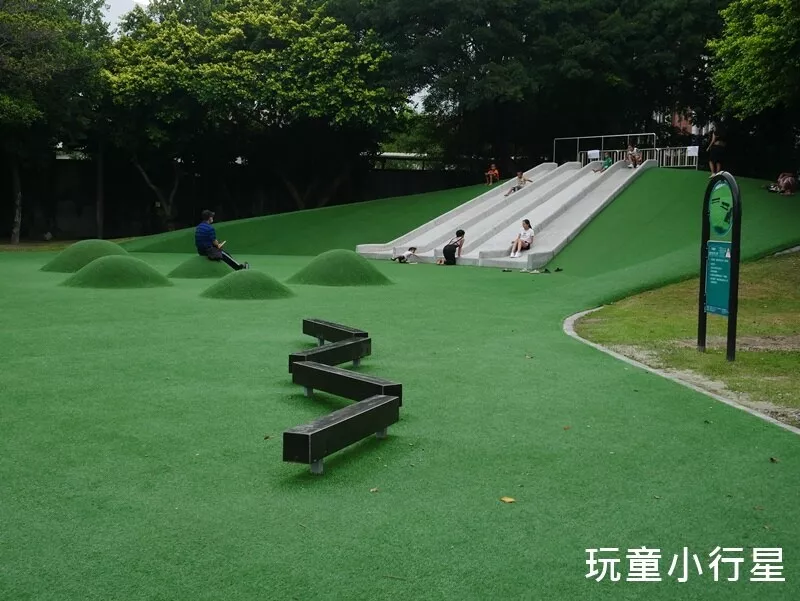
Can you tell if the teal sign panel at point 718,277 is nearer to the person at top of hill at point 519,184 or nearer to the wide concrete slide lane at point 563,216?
the wide concrete slide lane at point 563,216

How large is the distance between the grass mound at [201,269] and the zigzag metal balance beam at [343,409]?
9108 millimetres

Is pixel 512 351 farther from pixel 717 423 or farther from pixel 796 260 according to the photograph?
pixel 796 260

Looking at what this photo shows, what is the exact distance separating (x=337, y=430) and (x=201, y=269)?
12753 mm

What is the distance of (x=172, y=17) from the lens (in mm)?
33438

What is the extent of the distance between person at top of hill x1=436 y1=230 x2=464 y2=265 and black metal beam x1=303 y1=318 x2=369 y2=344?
12.4 metres

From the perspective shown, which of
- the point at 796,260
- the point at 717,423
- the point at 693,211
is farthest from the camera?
the point at 693,211

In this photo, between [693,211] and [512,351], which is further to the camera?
[693,211]

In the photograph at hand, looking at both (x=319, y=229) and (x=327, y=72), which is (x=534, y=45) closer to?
(x=327, y=72)

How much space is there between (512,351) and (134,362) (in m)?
4.01

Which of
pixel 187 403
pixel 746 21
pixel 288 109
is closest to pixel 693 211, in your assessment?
pixel 746 21

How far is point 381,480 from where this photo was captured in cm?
501

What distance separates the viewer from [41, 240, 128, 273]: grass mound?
1864cm

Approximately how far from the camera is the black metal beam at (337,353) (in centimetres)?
748

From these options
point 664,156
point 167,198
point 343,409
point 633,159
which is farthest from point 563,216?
point 343,409
